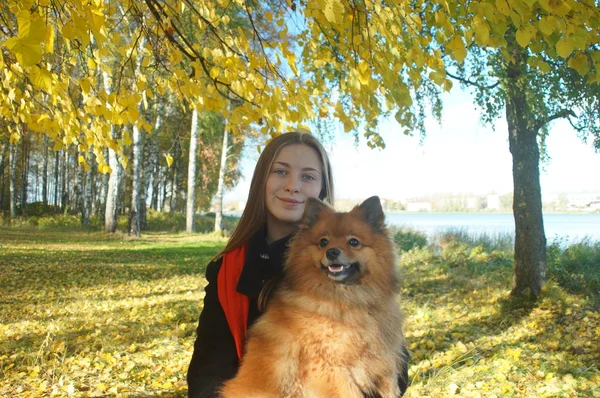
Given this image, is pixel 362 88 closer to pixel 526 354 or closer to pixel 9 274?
pixel 526 354

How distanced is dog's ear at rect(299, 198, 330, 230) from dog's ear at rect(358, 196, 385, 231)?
0.23m

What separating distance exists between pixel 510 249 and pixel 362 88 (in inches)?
404

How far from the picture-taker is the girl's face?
250cm

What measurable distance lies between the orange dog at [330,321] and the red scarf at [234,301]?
75 millimetres

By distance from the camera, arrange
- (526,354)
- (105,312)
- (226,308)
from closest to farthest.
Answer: (226,308), (526,354), (105,312)

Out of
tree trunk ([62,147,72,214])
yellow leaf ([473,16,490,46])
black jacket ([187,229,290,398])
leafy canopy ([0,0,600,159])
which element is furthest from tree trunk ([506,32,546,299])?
tree trunk ([62,147,72,214])

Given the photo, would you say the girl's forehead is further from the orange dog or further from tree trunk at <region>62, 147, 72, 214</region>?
tree trunk at <region>62, 147, 72, 214</region>

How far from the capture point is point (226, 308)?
87.6 inches

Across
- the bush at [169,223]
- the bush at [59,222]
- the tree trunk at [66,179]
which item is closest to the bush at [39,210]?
the tree trunk at [66,179]

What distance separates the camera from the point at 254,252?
233cm

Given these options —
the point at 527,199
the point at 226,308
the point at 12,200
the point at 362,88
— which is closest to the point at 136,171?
the point at 12,200

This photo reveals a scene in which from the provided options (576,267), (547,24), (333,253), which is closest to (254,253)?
(333,253)

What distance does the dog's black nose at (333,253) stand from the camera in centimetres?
224

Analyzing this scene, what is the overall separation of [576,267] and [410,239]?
18.3ft
